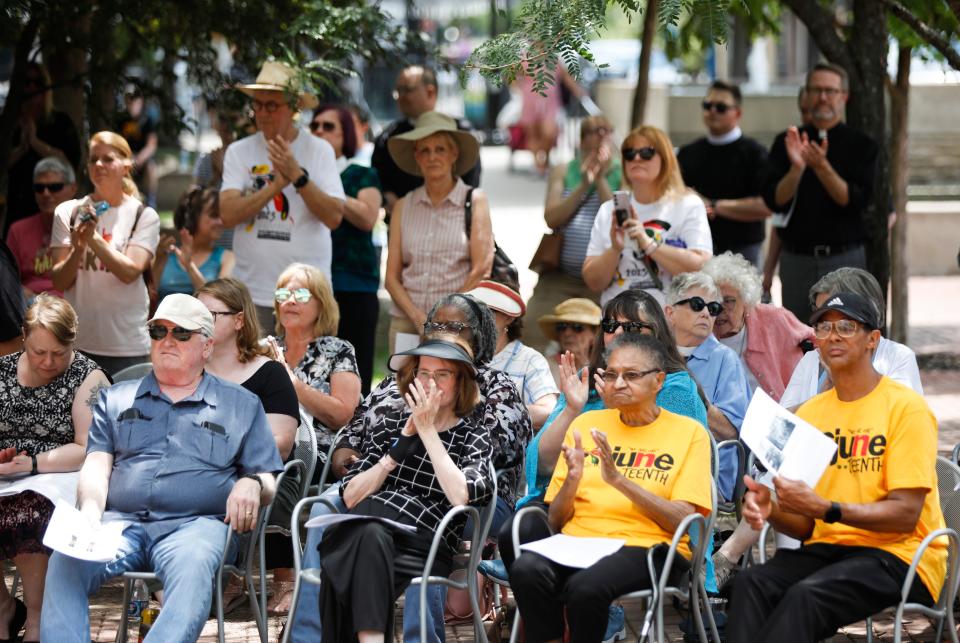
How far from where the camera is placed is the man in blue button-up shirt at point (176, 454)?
5551 millimetres

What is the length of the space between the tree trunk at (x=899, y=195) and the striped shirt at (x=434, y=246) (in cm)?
436

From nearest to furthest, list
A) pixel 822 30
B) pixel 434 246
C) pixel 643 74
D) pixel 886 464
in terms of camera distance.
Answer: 1. pixel 886 464
2. pixel 434 246
3. pixel 822 30
4. pixel 643 74

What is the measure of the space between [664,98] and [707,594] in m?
13.8

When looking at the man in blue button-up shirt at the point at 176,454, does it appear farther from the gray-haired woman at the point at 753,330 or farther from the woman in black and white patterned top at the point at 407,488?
the gray-haired woman at the point at 753,330

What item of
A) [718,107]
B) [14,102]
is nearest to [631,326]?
[718,107]

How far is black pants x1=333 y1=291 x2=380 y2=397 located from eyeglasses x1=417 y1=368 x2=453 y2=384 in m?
2.79

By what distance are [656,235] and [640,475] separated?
93.2 inches

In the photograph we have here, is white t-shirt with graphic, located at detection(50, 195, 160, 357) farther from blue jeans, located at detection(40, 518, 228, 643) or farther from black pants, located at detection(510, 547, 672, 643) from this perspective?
black pants, located at detection(510, 547, 672, 643)

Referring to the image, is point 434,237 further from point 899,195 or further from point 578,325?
point 899,195

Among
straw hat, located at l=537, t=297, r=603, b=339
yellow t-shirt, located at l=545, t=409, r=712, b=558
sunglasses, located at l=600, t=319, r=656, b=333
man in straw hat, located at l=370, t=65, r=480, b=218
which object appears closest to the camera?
yellow t-shirt, located at l=545, t=409, r=712, b=558

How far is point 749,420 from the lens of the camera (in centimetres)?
508

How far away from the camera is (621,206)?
292 inches

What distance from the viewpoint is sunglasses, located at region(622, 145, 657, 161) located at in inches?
297

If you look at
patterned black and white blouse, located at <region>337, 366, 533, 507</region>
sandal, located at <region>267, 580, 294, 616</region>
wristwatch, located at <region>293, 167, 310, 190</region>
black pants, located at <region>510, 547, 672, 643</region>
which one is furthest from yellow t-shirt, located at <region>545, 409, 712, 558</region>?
wristwatch, located at <region>293, 167, 310, 190</region>
